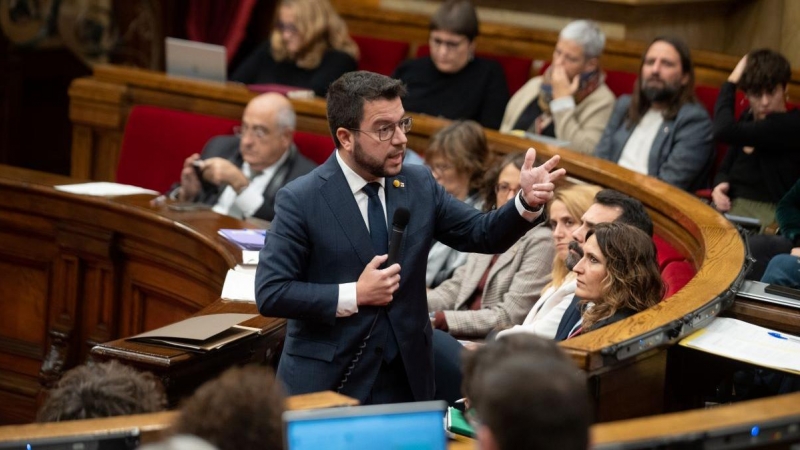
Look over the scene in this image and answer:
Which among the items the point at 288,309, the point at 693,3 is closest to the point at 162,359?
the point at 288,309

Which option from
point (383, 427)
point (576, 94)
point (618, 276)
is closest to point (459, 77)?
point (576, 94)

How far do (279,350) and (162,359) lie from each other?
18.6 inches

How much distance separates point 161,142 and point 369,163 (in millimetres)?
2702

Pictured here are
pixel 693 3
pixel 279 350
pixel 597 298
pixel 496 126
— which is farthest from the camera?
pixel 693 3

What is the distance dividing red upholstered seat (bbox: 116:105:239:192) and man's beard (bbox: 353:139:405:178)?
255cm

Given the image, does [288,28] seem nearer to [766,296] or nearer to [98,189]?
[98,189]

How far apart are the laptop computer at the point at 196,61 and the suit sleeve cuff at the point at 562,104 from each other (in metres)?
1.51

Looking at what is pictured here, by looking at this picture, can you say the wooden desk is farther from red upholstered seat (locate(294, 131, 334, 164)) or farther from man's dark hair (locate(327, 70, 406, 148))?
man's dark hair (locate(327, 70, 406, 148))

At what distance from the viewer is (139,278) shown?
4.17 m

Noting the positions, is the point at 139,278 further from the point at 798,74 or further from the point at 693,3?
the point at 693,3

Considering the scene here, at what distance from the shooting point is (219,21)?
6.79 m

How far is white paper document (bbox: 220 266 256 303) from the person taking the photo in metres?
3.36

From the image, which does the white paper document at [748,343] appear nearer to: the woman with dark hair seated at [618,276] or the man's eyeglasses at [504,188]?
the woman with dark hair seated at [618,276]

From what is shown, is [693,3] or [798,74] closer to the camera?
[798,74]
